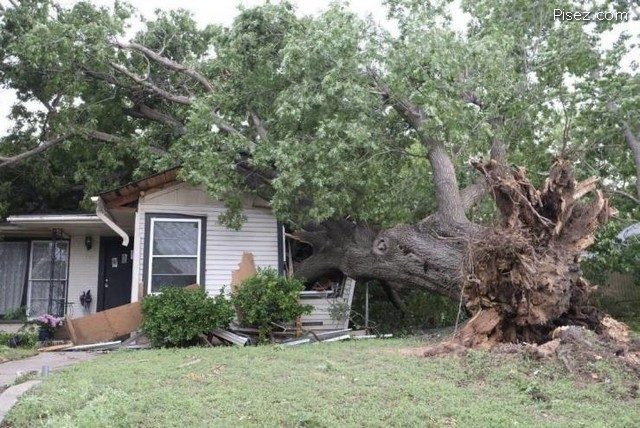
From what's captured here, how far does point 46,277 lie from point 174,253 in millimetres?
4611

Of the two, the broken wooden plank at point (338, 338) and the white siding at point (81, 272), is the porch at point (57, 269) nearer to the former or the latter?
the white siding at point (81, 272)

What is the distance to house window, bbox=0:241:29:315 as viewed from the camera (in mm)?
14500

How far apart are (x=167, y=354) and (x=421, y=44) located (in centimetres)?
642

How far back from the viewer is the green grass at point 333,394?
522cm

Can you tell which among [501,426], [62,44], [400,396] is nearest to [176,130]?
[62,44]

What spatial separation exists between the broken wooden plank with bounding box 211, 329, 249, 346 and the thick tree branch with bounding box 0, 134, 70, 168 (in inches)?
273

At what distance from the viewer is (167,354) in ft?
30.0

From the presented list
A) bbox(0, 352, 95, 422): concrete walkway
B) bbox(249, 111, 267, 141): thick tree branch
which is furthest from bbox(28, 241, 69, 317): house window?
bbox(249, 111, 267, 141): thick tree branch

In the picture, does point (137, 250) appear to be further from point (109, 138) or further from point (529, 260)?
point (529, 260)

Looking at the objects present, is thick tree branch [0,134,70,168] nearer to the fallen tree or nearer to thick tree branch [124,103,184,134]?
the fallen tree

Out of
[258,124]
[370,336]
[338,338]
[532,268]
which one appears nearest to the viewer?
[532,268]

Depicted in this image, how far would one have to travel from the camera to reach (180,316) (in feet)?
35.0

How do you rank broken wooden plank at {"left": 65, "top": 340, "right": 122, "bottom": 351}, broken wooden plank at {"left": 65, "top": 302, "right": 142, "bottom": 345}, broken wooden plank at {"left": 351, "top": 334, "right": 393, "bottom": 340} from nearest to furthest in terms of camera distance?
broken wooden plank at {"left": 65, "top": 340, "right": 122, "bottom": 351} < broken wooden plank at {"left": 351, "top": 334, "right": 393, "bottom": 340} < broken wooden plank at {"left": 65, "top": 302, "right": 142, "bottom": 345}

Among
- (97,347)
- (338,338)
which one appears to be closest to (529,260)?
(338,338)
